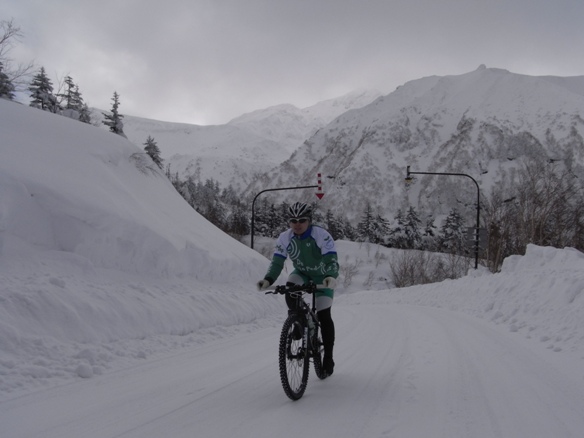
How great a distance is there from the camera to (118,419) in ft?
11.8

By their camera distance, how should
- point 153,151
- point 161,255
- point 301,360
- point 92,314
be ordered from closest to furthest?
point 301,360, point 92,314, point 161,255, point 153,151

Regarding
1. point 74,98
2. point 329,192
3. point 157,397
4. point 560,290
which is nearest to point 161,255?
point 157,397

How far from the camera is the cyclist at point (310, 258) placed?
4.62 metres

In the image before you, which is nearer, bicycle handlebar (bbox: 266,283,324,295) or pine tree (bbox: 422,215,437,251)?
bicycle handlebar (bbox: 266,283,324,295)

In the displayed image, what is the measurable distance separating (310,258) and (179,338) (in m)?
4.04

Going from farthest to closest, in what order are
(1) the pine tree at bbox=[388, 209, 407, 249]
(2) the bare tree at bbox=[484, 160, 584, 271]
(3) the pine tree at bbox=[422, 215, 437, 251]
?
(3) the pine tree at bbox=[422, 215, 437, 251], (1) the pine tree at bbox=[388, 209, 407, 249], (2) the bare tree at bbox=[484, 160, 584, 271]

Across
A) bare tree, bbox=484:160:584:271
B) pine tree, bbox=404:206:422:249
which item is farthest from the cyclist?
pine tree, bbox=404:206:422:249

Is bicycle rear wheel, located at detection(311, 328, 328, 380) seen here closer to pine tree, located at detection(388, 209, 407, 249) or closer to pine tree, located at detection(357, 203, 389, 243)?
pine tree, located at detection(388, 209, 407, 249)

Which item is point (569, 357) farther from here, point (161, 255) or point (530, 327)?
point (161, 255)

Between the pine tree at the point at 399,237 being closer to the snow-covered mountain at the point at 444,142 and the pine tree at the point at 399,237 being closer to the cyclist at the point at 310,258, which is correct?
the snow-covered mountain at the point at 444,142

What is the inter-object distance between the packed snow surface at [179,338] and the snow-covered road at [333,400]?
0.08ft

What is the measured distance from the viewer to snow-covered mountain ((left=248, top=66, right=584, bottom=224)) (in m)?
132

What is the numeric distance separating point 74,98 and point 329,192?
103530 millimetres

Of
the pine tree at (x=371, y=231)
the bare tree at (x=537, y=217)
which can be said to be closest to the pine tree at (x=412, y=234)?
the pine tree at (x=371, y=231)
